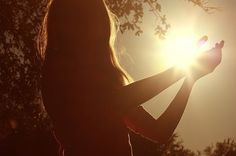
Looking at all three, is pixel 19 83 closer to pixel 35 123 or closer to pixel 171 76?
pixel 35 123

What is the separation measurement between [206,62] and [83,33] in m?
0.82

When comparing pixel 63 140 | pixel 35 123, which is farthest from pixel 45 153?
pixel 63 140

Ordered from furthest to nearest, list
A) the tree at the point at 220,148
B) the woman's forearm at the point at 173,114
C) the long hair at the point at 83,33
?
the tree at the point at 220,148, the long hair at the point at 83,33, the woman's forearm at the point at 173,114

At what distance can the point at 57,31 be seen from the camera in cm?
331

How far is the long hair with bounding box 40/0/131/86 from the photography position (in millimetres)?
3201

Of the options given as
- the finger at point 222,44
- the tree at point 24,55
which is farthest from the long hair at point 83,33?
the tree at point 24,55

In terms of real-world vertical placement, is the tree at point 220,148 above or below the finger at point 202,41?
below

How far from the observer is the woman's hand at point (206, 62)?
2697 millimetres

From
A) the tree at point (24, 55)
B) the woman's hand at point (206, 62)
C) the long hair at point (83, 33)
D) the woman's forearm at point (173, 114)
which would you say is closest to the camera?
the woman's hand at point (206, 62)

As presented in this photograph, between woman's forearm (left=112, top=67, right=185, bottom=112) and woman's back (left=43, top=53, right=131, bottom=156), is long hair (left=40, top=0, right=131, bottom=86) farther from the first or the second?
woman's forearm (left=112, top=67, right=185, bottom=112)

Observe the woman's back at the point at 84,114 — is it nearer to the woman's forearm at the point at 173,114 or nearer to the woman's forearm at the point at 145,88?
the woman's forearm at the point at 145,88

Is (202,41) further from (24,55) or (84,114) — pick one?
(24,55)

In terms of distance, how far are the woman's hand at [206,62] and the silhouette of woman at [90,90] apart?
A: 4 cm

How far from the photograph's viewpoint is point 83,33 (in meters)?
3.22
